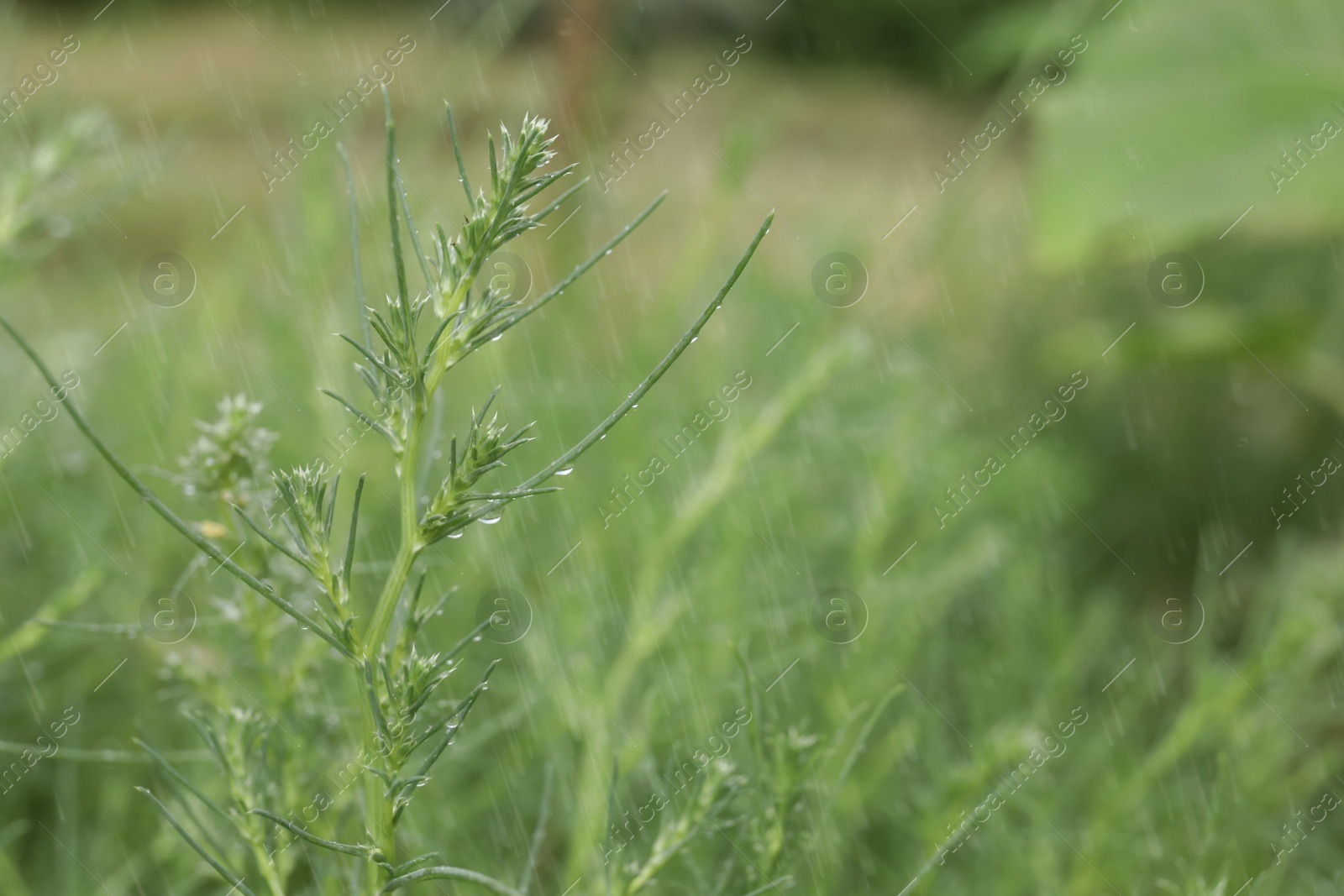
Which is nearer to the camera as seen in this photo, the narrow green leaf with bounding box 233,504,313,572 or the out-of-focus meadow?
the narrow green leaf with bounding box 233,504,313,572

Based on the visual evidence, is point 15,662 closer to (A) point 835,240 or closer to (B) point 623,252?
(A) point 835,240

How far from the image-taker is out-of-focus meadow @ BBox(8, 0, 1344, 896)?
678mm

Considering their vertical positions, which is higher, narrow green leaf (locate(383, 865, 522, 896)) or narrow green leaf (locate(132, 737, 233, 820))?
narrow green leaf (locate(132, 737, 233, 820))

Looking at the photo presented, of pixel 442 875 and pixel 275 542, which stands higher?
pixel 275 542

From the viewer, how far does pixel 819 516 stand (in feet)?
3.63

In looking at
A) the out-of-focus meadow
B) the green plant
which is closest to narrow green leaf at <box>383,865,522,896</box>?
the green plant

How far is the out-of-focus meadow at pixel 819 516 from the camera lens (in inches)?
26.7

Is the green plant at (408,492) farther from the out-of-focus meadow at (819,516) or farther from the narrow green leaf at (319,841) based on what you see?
the out-of-focus meadow at (819,516)

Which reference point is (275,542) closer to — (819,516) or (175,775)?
(175,775)

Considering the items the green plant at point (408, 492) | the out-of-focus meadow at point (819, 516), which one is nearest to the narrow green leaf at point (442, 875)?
the green plant at point (408, 492)

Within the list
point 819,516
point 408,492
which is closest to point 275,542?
point 408,492

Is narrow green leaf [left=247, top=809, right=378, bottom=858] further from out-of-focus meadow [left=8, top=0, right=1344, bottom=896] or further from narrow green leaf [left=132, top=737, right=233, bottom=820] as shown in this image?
out-of-focus meadow [left=8, top=0, right=1344, bottom=896]

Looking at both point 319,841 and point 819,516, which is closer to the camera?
point 319,841

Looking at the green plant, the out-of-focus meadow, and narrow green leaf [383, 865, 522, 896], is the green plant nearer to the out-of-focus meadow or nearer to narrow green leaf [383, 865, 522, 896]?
narrow green leaf [383, 865, 522, 896]
